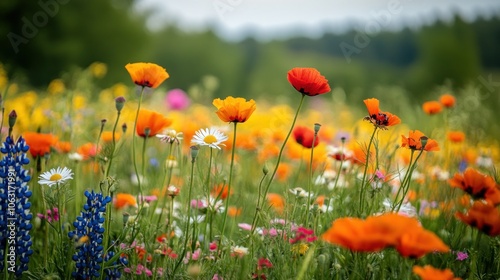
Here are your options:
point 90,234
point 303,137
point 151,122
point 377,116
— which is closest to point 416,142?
point 377,116

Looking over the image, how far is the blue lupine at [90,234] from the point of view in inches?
49.5

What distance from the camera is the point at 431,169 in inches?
96.6

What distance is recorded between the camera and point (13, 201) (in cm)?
129

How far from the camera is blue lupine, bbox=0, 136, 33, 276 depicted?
4.11 feet

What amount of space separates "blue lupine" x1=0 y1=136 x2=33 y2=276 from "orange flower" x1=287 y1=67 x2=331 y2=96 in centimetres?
80

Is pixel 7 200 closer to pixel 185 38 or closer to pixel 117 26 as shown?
pixel 117 26

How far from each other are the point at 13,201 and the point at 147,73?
0.54 m

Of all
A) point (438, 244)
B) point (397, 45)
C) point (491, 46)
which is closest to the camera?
point (438, 244)

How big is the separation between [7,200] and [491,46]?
3631 centimetres

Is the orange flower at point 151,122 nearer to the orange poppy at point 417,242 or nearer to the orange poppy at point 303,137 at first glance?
the orange poppy at point 303,137

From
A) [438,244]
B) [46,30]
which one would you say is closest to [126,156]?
[438,244]

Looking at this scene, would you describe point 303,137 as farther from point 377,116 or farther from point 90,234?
point 90,234

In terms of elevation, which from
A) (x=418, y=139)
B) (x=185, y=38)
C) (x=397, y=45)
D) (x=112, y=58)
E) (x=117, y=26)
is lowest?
(x=418, y=139)

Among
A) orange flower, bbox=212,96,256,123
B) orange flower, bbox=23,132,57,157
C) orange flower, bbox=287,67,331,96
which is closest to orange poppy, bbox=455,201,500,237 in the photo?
orange flower, bbox=287,67,331,96
